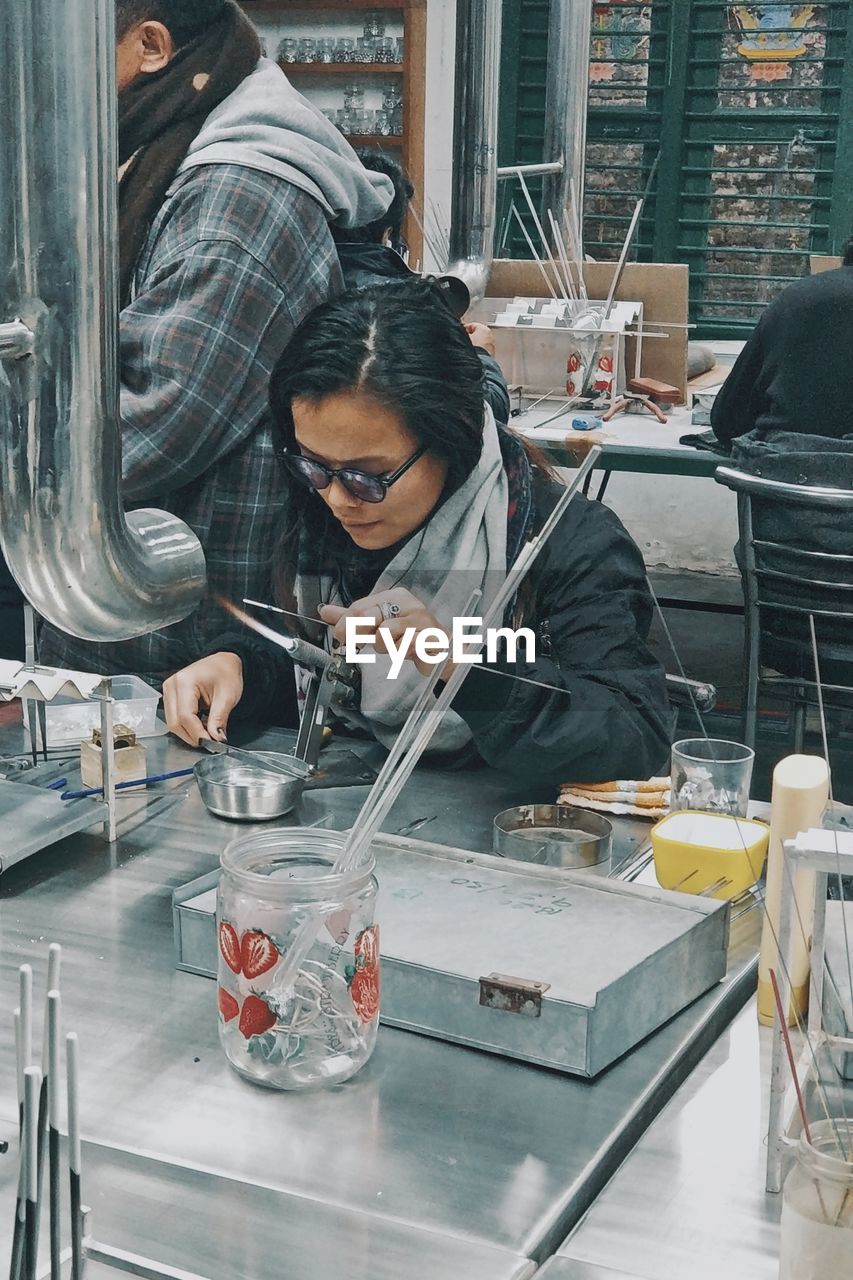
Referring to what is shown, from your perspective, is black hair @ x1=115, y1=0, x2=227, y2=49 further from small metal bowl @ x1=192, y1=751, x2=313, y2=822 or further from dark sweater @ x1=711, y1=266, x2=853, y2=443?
dark sweater @ x1=711, y1=266, x2=853, y2=443

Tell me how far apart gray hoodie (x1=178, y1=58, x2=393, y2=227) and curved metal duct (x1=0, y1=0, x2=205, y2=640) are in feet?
4.76

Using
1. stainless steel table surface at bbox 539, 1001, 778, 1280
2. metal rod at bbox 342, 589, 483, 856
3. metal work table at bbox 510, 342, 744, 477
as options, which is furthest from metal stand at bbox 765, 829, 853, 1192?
metal work table at bbox 510, 342, 744, 477

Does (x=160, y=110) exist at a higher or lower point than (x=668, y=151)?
lower

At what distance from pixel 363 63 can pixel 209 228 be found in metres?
2.98

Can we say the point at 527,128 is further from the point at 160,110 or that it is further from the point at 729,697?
the point at 160,110

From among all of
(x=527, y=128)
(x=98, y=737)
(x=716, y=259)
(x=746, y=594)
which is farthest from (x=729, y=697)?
(x=98, y=737)

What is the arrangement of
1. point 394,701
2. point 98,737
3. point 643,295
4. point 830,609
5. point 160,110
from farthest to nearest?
point 643,295
point 830,609
point 160,110
point 394,701
point 98,737

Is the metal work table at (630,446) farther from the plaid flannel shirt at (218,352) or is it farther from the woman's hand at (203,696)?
the woman's hand at (203,696)

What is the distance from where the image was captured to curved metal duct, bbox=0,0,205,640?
0.56 metres

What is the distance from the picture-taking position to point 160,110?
1982 mm

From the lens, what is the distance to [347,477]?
1676 millimetres

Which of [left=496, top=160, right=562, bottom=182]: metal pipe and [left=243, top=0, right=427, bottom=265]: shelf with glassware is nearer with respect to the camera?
[left=496, top=160, right=562, bottom=182]: metal pipe

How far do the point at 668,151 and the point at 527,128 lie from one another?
0.47 metres

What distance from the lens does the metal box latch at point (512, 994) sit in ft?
2.77
